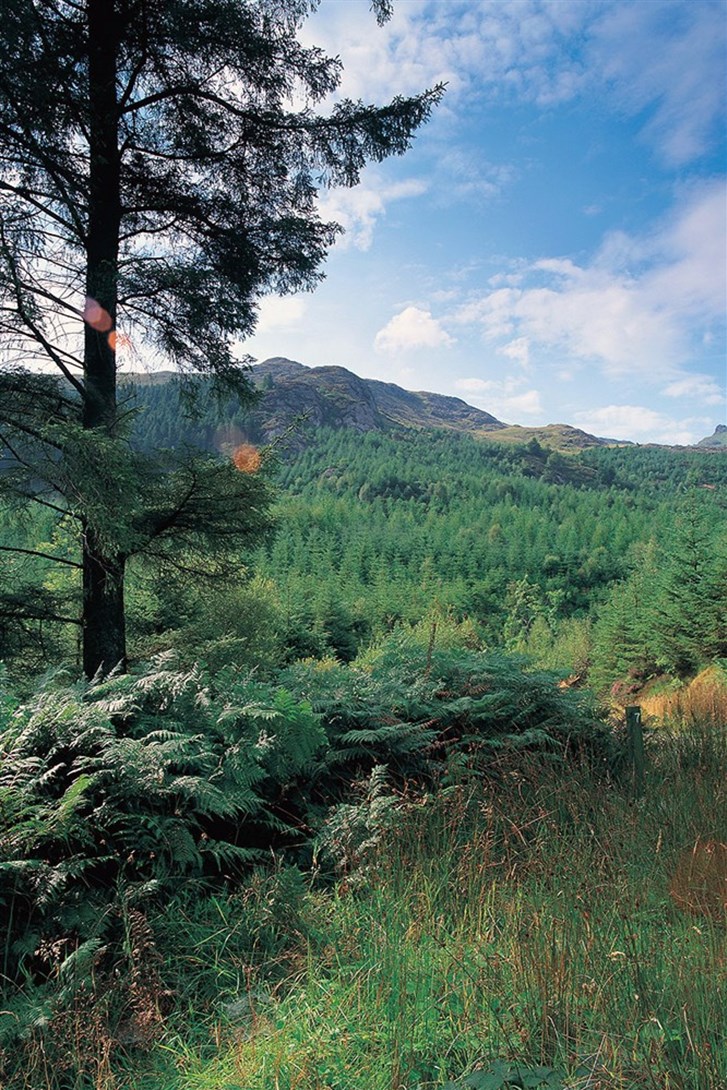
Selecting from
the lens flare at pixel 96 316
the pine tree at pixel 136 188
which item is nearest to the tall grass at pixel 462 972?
the pine tree at pixel 136 188

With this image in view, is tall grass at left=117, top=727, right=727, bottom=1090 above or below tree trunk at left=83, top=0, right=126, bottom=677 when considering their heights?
below

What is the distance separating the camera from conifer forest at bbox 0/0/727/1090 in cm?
204

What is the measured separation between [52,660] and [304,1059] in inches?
223

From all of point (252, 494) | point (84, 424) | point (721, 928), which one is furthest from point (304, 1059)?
point (84, 424)

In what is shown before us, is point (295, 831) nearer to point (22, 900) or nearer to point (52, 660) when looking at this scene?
point (22, 900)

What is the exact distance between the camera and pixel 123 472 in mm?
5027

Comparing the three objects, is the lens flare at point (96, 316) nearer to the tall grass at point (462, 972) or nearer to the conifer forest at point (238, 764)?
the conifer forest at point (238, 764)

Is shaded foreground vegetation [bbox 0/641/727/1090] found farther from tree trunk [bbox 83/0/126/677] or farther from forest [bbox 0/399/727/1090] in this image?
tree trunk [bbox 83/0/126/677]

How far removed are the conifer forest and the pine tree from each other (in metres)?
0.03

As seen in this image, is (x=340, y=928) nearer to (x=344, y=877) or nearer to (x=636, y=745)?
(x=344, y=877)

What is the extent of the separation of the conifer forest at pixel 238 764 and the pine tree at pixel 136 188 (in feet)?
0.11

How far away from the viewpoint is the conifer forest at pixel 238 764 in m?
2.04

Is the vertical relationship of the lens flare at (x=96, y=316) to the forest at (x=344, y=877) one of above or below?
above

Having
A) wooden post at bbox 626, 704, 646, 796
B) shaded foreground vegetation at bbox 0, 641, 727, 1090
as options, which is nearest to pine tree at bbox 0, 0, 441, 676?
shaded foreground vegetation at bbox 0, 641, 727, 1090
